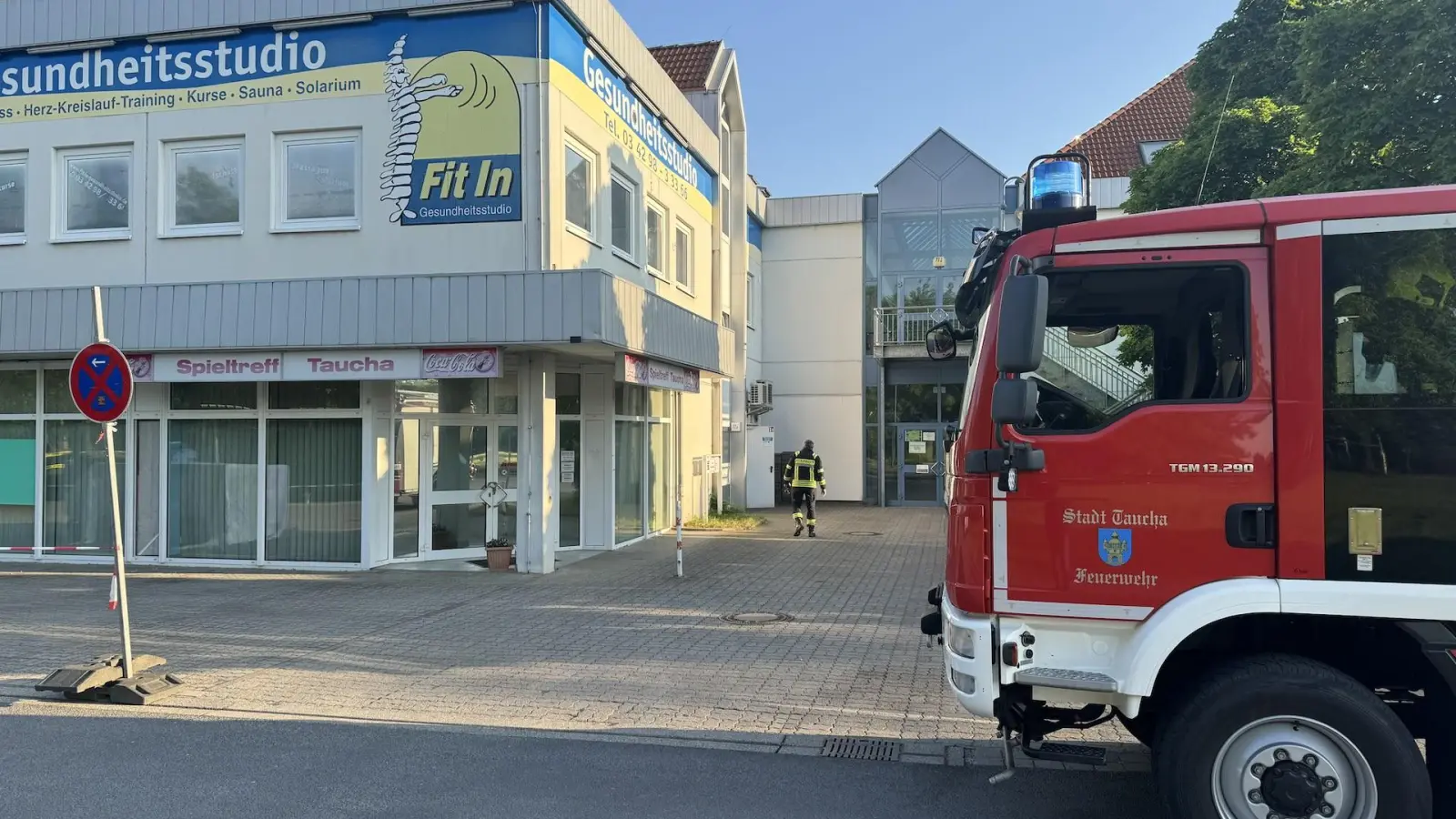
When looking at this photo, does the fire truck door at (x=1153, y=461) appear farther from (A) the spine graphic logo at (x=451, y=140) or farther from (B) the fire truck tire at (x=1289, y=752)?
(A) the spine graphic logo at (x=451, y=140)

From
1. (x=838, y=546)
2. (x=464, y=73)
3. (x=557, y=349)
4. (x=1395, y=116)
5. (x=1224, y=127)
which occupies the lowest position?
(x=838, y=546)

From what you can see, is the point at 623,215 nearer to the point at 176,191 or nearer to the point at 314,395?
the point at 314,395

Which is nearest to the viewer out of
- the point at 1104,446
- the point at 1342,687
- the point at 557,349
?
the point at 1342,687

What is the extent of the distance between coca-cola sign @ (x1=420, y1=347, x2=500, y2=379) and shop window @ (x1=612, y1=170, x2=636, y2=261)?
10.8 feet

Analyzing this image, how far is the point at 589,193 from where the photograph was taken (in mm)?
12906

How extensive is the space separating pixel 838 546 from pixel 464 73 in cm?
899

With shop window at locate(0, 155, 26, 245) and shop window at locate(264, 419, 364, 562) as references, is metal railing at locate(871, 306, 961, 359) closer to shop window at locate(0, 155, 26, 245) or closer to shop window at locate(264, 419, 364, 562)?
shop window at locate(264, 419, 364, 562)

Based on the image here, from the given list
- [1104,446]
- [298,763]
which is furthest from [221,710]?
[1104,446]

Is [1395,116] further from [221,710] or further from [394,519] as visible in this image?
[394,519]

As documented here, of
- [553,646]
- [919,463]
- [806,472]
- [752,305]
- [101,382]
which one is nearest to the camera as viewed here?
[101,382]

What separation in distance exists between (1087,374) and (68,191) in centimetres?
1391

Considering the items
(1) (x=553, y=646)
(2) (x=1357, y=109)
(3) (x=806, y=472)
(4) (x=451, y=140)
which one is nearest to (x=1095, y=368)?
(1) (x=553, y=646)

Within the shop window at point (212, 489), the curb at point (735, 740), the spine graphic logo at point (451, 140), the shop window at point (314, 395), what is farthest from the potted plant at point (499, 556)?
the curb at point (735, 740)

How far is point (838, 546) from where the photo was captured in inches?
616
